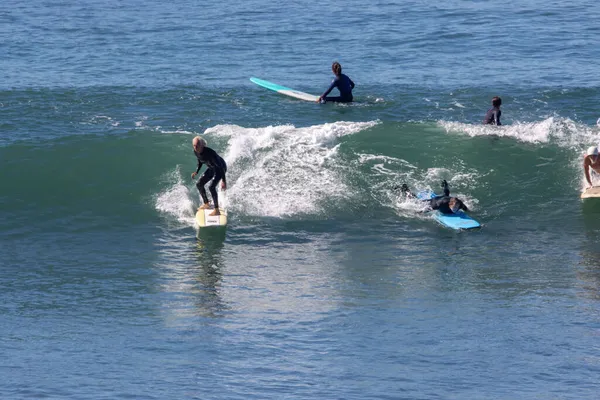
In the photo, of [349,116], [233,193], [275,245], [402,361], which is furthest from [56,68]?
[402,361]

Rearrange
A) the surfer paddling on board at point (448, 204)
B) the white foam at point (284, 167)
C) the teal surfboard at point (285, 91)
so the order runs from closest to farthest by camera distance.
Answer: the surfer paddling on board at point (448, 204) → the white foam at point (284, 167) → the teal surfboard at point (285, 91)

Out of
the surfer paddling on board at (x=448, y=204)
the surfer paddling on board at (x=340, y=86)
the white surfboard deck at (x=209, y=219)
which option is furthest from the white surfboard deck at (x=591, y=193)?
the surfer paddling on board at (x=340, y=86)

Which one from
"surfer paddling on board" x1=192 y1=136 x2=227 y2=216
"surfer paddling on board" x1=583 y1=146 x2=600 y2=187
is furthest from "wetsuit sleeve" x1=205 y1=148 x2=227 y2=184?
"surfer paddling on board" x1=583 y1=146 x2=600 y2=187

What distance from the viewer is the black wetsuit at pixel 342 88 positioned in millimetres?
24172

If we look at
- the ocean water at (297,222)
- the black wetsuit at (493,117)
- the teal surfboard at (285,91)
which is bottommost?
the ocean water at (297,222)

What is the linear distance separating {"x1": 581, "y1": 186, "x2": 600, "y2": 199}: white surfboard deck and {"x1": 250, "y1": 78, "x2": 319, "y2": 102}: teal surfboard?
9.07 m

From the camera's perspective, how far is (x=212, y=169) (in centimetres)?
1728

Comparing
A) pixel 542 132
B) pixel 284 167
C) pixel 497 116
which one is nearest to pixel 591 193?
pixel 542 132

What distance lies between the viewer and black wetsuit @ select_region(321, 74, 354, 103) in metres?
24.2

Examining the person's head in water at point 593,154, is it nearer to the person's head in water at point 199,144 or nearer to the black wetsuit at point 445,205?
the black wetsuit at point 445,205

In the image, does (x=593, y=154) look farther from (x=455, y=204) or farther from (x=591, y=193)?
(x=455, y=204)

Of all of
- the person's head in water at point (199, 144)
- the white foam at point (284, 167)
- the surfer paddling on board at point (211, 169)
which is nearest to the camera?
the person's head in water at point (199, 144)

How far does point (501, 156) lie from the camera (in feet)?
67.5

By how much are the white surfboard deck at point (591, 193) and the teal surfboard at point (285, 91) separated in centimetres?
907
